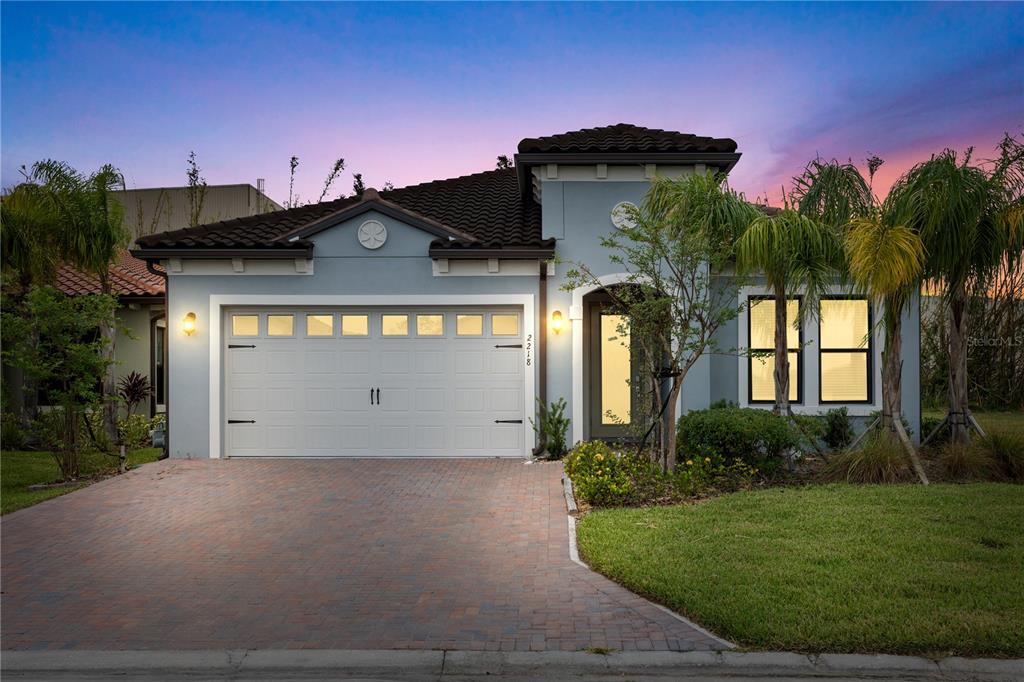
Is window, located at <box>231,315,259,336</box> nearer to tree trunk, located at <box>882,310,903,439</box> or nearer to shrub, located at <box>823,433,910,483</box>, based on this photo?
shrub, located at <box>823,433,910,483</box>

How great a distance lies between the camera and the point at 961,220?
33.9 ft

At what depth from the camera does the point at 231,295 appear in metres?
13.2

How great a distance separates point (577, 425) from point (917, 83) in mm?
9091

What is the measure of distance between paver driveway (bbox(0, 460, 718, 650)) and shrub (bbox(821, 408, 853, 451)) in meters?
5.41

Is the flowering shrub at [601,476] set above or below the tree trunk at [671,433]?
below

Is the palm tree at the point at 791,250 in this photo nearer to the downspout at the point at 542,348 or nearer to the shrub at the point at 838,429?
the shrub at the point at 838,429

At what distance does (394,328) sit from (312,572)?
7085 mm

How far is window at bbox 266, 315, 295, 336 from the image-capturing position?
43.8ft

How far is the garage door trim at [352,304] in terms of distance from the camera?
13.1 metres

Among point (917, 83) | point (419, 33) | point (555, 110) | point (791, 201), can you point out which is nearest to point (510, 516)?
point (791, 201)

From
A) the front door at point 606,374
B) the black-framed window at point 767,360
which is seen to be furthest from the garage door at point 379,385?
the black-framed window at point 767,360

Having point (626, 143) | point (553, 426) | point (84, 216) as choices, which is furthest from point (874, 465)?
point (84, 216)

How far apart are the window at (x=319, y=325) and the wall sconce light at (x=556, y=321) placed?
3920 millimetres
